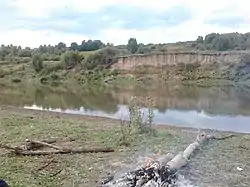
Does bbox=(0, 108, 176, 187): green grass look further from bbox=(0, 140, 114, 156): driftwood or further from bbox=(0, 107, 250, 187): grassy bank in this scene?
bbox=(0, 140, 114, 156): driftwood

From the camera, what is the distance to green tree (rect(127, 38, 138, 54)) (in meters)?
84.0

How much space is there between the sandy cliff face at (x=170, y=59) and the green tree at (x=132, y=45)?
28.3 ft

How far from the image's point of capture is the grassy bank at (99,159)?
26.3 feet

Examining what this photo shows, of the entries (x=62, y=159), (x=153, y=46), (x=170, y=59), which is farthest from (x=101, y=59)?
(x=62, y=159)

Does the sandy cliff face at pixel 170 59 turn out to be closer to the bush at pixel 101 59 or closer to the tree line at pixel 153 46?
the bush at pixel 101 59

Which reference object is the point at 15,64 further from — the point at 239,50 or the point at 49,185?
the point at 49,185

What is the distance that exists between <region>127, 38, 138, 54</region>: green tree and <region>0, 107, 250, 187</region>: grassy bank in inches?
2804

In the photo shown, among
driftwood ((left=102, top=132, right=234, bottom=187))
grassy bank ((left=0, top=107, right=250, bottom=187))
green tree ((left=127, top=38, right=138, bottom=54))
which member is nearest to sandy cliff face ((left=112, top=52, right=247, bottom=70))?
green tree ((left=127, top=38, right=138, bottom=54))

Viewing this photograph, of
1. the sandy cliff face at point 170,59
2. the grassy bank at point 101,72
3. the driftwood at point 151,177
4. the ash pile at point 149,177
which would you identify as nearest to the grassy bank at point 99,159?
the driftwood at point 151,177

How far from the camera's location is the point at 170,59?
72562 millimetres

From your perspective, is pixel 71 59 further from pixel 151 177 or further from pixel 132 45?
pixel 151 177

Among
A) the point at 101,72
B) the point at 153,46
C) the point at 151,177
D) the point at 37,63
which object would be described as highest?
the point at 153,46

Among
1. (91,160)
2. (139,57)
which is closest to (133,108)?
(91,160)

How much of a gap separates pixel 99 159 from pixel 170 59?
210 ft
